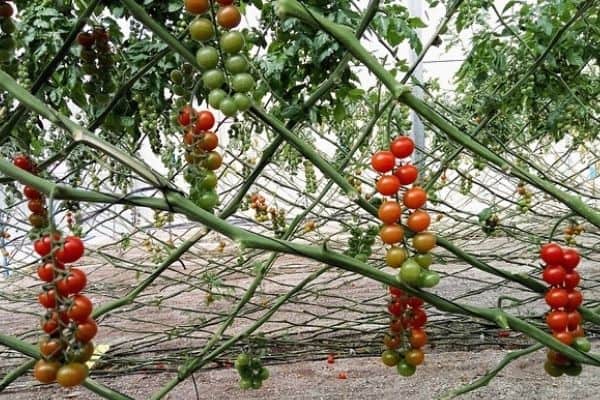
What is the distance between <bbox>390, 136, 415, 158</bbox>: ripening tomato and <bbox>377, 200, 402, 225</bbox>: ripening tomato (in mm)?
50

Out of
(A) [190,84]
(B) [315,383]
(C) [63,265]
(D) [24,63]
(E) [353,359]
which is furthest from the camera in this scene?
(E) [353,359]

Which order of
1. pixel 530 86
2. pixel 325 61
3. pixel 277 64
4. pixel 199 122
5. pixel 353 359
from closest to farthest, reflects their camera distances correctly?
pixel 199 122
pixel 325 61
pixel 277 64
pixel 530 86
pixel 353 359

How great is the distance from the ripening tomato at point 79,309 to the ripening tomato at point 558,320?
425 millimetres

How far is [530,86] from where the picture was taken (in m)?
1.74

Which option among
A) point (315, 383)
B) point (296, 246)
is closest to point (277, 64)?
point (296, 246)

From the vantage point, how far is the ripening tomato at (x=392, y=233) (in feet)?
1.72

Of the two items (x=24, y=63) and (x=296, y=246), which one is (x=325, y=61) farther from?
(x=296, y=246)

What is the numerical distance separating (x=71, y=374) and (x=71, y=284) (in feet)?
0.20

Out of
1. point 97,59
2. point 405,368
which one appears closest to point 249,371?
point 405,368

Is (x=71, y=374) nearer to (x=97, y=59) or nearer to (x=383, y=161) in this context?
(x=383, y=161)

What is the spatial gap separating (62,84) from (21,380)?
53.7 inches

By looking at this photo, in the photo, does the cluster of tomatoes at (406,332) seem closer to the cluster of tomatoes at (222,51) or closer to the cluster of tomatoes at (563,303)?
the cluster of tomatoes at (563,303)

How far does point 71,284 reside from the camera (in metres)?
0.43

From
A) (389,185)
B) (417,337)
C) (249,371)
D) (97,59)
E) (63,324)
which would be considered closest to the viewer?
(63,324)
